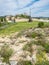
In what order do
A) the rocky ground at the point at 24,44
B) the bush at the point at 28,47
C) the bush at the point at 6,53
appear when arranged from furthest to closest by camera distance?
the bush at the point at 28,47, the rocky ground at the point at 24,44, the bush at the point at 6,53

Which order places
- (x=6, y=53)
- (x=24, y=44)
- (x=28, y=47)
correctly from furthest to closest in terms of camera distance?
(x=24, y=44), (x=28, y=47), (x=6, y=53)

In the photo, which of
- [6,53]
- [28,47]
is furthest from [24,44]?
[6,53]

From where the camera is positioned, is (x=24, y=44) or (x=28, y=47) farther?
(x=24, y=44)

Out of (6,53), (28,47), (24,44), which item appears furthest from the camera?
(24,44)

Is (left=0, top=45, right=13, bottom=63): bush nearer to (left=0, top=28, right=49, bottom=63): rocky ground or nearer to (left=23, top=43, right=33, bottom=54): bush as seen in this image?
(left=0, top=28, right=49, bottom=63): rocky ground

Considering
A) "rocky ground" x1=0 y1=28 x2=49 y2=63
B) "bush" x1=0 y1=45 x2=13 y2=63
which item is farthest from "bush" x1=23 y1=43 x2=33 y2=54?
"bush" x1=0 y1=45 x2=13 y2=63

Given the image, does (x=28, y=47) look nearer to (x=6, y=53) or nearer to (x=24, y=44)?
(x=24, y=44)

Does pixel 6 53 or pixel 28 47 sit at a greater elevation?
pixel 28 47

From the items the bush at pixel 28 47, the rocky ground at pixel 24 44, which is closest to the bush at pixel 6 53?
the rocky ground at pixel 24 44

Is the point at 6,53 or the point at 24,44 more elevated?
the point at 24,44

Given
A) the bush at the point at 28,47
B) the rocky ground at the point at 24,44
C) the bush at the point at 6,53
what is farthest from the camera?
the bush at the point at 28,47

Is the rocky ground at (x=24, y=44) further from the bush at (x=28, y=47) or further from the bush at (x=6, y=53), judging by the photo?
the bush at (x=6, y=53)

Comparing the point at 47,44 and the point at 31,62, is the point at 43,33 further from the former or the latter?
the point at 31,62

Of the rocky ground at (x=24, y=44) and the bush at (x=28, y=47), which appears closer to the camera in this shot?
the rocky ground at (x=24, y=44)
